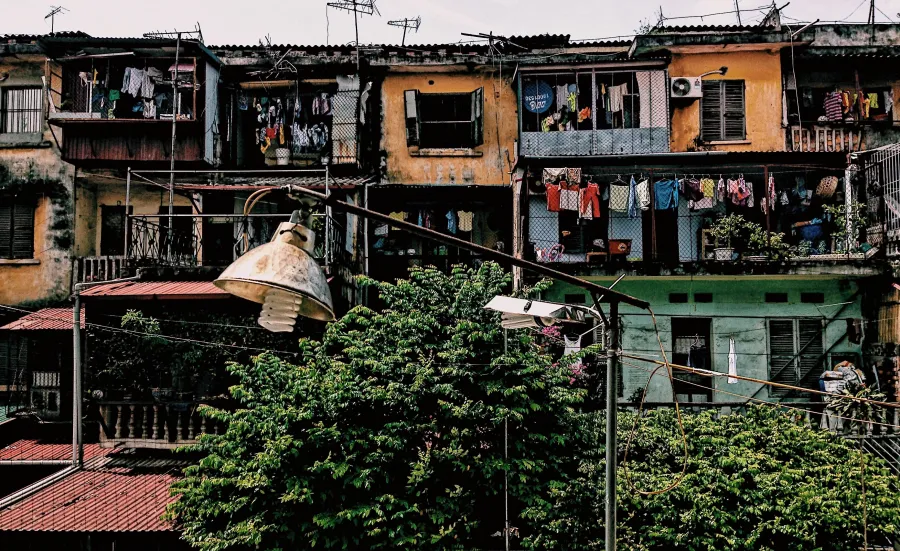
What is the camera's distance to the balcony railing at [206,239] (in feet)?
57.1

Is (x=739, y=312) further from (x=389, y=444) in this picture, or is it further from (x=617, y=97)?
(x=389, y=444)

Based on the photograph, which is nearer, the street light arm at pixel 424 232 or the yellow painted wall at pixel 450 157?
the street light arm at pixel 424 232

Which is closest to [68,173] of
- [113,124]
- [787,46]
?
[113,124]

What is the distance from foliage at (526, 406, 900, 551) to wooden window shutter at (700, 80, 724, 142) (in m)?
10.3

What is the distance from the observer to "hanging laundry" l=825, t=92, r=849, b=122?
65.6 feet

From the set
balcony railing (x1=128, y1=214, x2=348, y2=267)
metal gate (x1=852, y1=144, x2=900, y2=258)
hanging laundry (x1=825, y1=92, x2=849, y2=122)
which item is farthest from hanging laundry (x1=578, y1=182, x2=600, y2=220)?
hanging laundry (x1=825, y1=92, x2=849, y2=122)

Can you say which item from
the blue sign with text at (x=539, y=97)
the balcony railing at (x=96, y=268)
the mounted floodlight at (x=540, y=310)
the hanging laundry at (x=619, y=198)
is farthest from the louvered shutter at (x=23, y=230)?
the mounted floodlight at (x=540, y=310)

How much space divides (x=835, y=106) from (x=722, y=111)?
113 inches

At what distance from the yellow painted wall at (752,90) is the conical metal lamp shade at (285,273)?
57.8ft

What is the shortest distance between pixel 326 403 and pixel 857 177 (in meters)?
14.7

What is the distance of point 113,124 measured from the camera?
782 inches

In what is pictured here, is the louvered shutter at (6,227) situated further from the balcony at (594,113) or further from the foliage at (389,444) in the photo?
the balcony at (594,113)

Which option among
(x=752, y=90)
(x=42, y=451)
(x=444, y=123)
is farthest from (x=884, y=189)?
(x=42, y=451)

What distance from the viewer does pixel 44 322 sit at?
62.0 feet
